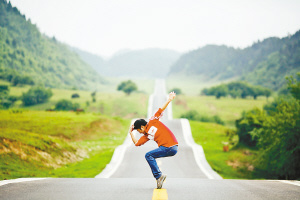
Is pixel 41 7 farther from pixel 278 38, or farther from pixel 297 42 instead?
pixel 278 38

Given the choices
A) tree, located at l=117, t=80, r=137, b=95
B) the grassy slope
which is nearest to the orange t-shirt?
the grassy slope

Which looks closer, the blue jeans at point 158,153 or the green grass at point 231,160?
the blue jeans at point 158,153

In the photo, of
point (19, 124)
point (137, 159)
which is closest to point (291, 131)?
point (137, 159)

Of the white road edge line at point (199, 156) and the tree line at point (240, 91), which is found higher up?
the tree line at point (240, 91)

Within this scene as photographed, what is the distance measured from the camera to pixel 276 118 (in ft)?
66.0

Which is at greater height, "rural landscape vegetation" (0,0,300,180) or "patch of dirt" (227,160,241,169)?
"rural landscape vegetation" (0,0,300,180)

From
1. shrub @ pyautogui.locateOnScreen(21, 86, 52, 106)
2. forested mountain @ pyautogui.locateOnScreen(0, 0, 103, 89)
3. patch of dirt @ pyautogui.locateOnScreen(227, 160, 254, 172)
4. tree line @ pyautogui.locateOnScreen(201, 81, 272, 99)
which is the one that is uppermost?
forested mountain @ pyautogui.locateOnScreen(0, 0, 103, 89)

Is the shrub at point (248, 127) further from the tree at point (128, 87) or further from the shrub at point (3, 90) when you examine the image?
the tree at point (128, 87)

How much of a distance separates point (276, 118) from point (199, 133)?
20657 mm

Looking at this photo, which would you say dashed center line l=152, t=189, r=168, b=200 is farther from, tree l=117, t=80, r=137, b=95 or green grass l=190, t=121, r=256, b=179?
tree l=117, t=80, r=137, b=95

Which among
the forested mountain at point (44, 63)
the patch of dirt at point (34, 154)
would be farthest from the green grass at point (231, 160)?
the forested mountain at point (44, 63)

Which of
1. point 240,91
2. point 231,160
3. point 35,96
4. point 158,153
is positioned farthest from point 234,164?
point 240,91

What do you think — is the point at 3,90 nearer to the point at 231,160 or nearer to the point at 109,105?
the point at 109,105

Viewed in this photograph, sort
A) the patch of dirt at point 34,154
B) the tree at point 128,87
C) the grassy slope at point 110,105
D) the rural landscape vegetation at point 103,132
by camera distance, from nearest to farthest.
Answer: the patch of dirt at point 34,154 → the rural landscape vegetation at point 103,132 → the grassy slope at point 110,105 → the tree at point 128,87
